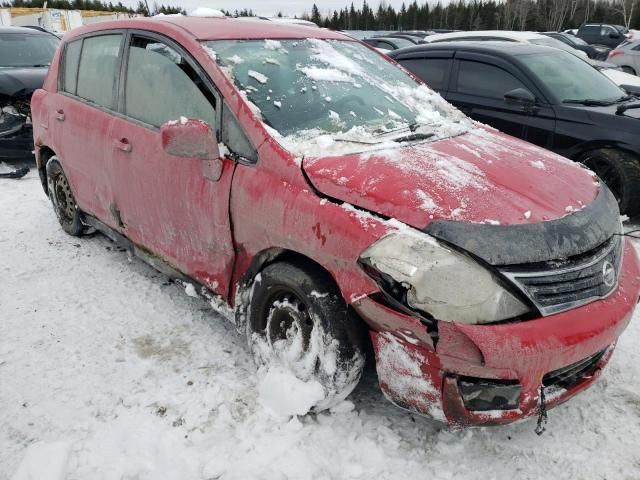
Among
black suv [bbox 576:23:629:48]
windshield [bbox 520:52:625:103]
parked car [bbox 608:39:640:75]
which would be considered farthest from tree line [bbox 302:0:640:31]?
windshield [bbox 520:52:625:103]

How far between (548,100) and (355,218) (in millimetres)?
3868

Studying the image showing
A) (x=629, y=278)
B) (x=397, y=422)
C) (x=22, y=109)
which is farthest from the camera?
(x=22, y=109)

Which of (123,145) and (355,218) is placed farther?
(123,145)

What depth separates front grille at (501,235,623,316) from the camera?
1917 mm

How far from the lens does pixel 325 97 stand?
9.12 ft

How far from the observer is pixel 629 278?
2293 mm

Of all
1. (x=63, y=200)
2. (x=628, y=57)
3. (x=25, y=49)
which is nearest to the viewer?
(x=63, y=200)

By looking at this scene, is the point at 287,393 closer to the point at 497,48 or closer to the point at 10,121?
the point at 497,48

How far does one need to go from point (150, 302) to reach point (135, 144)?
1033 mm

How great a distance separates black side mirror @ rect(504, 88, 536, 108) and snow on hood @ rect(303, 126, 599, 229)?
8.89 ft

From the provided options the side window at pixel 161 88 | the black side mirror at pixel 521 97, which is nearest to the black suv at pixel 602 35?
the black side mirror at pixel 521 97

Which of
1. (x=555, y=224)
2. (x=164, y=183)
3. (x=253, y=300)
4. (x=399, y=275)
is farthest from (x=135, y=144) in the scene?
(x=555, y=224)

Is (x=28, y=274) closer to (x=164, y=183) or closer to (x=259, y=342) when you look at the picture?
(x=164, y=183)

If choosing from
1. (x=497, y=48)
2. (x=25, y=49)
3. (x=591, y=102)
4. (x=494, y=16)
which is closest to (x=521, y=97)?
(x=591, y=102)
